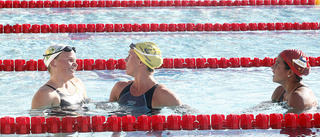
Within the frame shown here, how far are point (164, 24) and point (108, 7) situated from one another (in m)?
2.13

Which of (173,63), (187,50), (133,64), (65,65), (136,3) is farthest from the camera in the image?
(136,3)

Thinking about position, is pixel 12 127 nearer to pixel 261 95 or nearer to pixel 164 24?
pixel 261 95

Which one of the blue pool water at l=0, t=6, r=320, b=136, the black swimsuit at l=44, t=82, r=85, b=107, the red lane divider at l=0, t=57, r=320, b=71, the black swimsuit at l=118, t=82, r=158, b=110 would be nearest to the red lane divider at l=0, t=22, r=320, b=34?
the blue pool water at l=0, t=6, r=320, b=136

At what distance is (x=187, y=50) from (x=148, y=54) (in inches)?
132

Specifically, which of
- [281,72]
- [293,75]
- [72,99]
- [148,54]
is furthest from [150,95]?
[293,75]

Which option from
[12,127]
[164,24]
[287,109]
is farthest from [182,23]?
[12,127]

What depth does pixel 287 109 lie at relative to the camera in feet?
14.5

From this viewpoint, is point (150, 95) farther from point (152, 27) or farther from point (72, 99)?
point (152, 27)

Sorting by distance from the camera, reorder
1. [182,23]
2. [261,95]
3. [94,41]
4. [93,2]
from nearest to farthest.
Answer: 1. [261,95]
2. [94,41]
3. [182,23]
4. [93,2]

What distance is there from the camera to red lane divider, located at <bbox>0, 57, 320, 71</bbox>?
6406 mm

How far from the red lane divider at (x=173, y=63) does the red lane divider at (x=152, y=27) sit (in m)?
1.56

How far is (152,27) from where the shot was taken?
8305 millimetres

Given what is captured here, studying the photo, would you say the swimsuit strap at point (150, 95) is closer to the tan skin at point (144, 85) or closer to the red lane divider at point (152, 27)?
the tan skin at point (144, 85)

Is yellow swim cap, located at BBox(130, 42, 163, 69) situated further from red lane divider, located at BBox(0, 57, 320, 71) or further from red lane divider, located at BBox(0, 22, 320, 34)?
red lane divider, located at BBox(0, 22, 320, 34)
